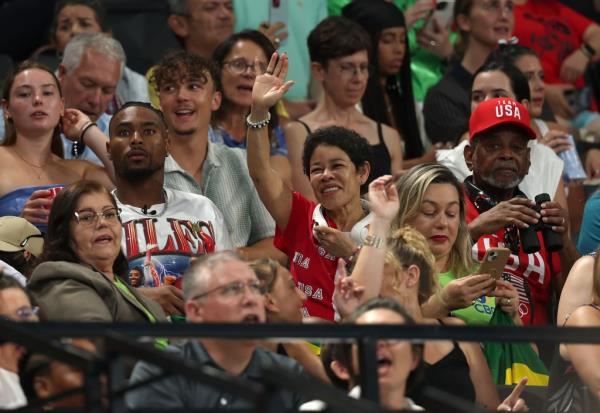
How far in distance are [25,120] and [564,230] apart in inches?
97.4

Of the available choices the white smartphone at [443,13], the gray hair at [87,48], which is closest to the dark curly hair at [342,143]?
the gray hair at [87,48]

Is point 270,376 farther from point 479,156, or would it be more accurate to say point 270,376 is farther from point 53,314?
point 479,156

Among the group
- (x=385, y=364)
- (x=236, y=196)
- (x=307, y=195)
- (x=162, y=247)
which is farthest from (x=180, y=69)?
(x=385, y=364)

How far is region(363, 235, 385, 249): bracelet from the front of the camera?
5.66 meters

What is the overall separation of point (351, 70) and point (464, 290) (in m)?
2.30

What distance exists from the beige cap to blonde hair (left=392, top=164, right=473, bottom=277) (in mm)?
1472

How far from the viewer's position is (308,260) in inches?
259

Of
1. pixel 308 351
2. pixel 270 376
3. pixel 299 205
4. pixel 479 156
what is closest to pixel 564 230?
pixel 479 156

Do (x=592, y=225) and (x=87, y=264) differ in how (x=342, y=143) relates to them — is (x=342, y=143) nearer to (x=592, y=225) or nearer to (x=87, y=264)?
(x=592, y=225)

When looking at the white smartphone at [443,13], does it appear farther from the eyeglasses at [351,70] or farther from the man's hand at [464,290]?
the man's hand at [464,290]

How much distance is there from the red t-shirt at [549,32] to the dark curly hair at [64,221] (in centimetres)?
433

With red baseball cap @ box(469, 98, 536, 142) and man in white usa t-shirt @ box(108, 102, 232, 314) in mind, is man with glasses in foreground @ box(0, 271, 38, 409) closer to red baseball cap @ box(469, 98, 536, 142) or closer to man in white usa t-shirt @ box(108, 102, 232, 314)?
man in white usa t-shirt @ box(108, 102, 232, 314)

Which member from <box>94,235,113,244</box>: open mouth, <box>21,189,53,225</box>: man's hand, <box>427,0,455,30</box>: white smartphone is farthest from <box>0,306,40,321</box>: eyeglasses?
<box>427,0,455,30</box>: white smartphone

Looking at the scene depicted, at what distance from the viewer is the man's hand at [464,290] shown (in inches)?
232
